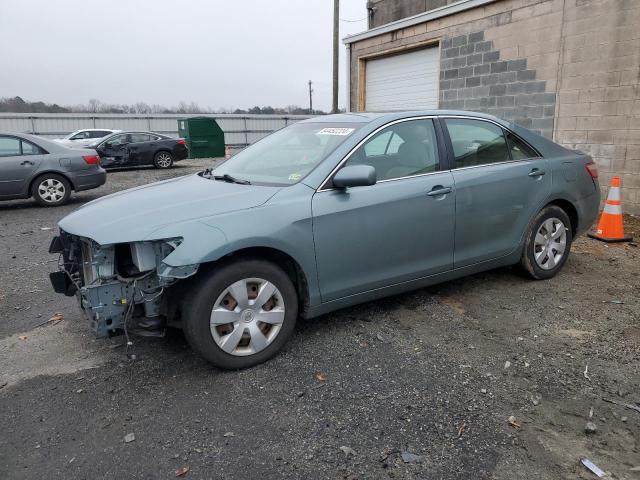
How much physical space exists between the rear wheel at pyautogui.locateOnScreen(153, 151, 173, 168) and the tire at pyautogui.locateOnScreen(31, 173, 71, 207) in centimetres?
801

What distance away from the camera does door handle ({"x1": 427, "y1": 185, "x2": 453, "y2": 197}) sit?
3.83 m

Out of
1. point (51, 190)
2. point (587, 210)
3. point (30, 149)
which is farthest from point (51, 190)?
point (587, 210)

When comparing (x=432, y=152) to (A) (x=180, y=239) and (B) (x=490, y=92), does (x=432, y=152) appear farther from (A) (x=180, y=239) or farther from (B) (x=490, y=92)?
(B) (x=490, y=92)

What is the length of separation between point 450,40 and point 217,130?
14338mm

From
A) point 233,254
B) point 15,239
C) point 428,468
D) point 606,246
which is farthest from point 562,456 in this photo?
point 15,239

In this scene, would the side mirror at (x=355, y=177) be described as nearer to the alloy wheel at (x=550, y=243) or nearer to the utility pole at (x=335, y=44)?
the alloy wheel at (x=550, y=243)

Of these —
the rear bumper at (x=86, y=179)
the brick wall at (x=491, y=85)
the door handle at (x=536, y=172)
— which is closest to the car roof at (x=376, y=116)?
the door handle at (x=536, y=172)

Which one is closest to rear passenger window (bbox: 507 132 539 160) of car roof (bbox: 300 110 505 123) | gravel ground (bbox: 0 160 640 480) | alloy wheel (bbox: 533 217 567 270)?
car roof (bbox: 300 110 505 123)

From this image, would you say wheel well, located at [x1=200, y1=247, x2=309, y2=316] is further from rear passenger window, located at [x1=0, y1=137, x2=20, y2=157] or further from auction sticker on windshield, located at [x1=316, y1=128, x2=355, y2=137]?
rear passenger window, located at [x1=0, y1=137, x2=20, y2=157]

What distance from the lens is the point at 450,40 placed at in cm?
1051

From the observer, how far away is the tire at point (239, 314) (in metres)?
2.99

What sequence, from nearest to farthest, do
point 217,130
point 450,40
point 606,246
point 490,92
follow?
1. point 606,246
2. point 490,92
3. point 450,40
4. point 217,130

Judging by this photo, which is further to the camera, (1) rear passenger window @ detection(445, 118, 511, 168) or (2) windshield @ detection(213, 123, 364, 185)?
(1) rear passenger window @ detection(445, 118, 511, 168)

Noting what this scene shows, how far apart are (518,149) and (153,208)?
3.23 m
